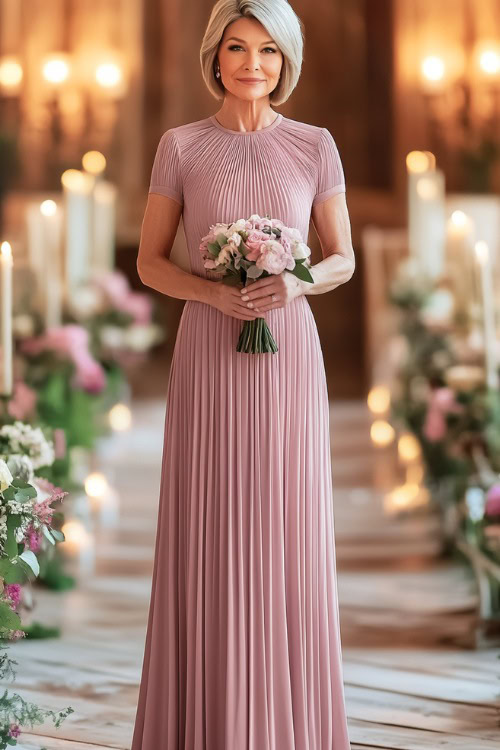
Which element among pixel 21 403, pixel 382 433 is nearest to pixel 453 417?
pixel 21 403

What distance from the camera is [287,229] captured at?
2.95 m

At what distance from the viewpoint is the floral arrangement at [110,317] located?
799cm

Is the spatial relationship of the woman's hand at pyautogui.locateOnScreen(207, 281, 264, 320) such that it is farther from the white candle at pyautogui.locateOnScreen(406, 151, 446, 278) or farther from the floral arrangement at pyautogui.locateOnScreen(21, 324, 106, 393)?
the white candle at pyautogui.locateOnScreen(406, 151, 446, 278)

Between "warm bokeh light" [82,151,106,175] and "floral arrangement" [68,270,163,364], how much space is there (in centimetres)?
424

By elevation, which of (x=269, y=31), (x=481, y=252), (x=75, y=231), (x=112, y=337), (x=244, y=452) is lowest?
(x=244, y=452)

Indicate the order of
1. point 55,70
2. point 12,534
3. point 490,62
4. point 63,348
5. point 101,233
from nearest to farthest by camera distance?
Answer: point 12,534
point 63,348
point 101,233
point 490,62
point 55,70

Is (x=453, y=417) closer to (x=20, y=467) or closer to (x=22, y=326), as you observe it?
(x=22, y=326)

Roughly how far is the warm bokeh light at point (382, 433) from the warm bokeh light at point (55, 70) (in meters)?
5.19

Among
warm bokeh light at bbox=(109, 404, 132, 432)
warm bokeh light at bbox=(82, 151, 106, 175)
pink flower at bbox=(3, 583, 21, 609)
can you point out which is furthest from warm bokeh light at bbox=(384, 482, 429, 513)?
warm bokeh light at bbox=(82, 151, 106, 175)

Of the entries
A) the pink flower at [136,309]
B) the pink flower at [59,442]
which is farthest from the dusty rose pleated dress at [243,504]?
the pink flower at [136,309]

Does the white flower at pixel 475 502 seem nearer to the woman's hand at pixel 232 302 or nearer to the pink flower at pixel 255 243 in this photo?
the woman's hand at pixel 232 302

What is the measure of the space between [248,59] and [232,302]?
1.96 feet

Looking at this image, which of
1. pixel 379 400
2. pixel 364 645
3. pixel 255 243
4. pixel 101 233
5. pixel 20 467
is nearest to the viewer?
pixel 255 243

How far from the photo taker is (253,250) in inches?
114
